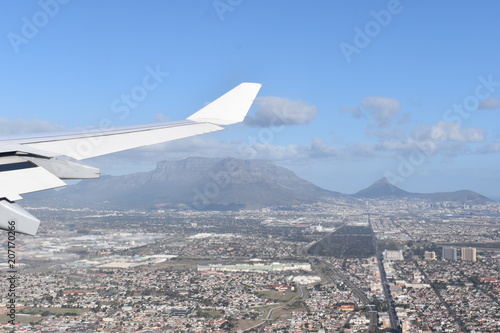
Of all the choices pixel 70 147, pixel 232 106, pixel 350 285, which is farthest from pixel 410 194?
pixel 70 147

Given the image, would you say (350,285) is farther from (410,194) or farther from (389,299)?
(410,194)

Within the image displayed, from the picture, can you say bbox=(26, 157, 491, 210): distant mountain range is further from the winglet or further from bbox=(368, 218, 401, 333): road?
the winglet

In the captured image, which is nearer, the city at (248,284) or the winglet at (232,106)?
the winglet at (232,106)

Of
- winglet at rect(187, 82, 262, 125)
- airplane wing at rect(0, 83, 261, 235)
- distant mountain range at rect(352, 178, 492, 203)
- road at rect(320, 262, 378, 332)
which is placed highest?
winglet at rect(187, 82, 262, 125)

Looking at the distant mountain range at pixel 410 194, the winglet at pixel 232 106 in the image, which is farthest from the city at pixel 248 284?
the distant mountain range at pixel 410 194

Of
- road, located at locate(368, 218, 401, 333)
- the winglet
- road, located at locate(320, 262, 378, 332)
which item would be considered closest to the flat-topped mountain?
road, located at locate(368, 218, 401, 333)

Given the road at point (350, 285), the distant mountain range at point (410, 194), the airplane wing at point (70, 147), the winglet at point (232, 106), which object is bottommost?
the road at point (350, 285)

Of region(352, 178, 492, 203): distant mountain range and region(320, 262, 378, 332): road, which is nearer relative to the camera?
region(320, 262, 378, 332): road

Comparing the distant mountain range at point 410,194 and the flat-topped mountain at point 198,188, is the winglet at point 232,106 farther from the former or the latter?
the distant mountain range at point 410,194

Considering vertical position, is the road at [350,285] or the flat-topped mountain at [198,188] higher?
the flat-topped mountain at [198,188]
